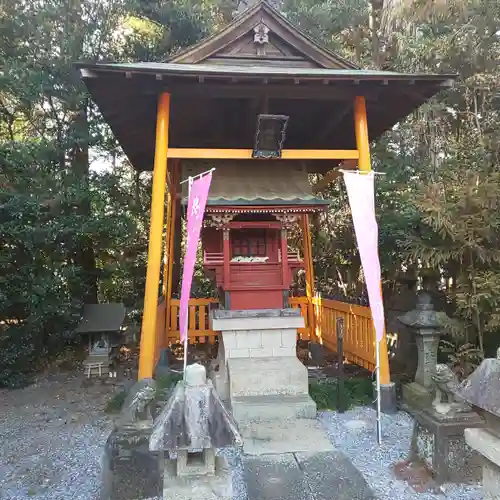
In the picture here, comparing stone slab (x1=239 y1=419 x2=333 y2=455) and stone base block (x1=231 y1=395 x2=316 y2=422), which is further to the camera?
stone base block (x1=231 y1=395 x2=316 y2=422)

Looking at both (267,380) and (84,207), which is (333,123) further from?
(84,207)

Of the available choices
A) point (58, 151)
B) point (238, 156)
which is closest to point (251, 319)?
point (238, 156)

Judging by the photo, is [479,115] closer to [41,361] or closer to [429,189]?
[429,189]

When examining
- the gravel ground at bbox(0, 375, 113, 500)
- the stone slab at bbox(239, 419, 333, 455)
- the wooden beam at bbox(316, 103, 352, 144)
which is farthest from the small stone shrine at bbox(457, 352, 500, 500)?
the wooden beam at bbox(316, 103, 352, 144)

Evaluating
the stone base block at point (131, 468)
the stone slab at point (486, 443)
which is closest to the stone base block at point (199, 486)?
the stone base block at point (131, 468)

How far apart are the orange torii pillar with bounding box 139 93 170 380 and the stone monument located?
3574mm

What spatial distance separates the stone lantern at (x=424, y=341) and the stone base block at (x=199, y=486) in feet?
13.1

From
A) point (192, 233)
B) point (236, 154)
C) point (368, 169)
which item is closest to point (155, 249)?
point (192, 233)

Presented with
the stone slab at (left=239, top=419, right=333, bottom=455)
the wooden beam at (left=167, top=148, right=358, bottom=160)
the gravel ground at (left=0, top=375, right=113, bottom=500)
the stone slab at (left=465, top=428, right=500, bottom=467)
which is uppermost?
the wooden beam at (left=167, top=148, right=358, bottom=160)

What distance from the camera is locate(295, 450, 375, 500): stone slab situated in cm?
379

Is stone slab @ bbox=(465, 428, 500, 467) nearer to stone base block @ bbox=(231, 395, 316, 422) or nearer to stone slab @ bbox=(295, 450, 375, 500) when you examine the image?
stone slab @ bbox=(295, 450, 375, 500)

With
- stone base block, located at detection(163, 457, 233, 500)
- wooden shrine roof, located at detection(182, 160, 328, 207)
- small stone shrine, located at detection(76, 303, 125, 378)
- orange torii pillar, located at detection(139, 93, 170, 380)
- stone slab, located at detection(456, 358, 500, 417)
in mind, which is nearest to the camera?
stone base block, located at detection(163, 457, 233, 500)

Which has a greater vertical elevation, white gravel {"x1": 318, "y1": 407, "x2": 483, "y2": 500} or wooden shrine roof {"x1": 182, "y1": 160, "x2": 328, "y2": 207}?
wooden shrine roof {"x1": 182, "y1": 160, "x2": 328, "y2": 207}

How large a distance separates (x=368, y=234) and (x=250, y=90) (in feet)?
9.23
